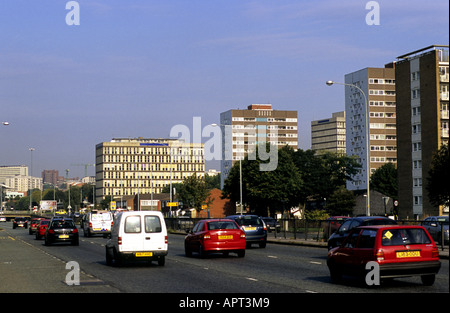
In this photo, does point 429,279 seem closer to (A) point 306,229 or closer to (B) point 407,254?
(B) point 407,254

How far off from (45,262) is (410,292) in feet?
51.3

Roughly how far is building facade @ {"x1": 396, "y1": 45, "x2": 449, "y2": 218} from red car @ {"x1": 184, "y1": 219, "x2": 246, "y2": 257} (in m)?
67.3

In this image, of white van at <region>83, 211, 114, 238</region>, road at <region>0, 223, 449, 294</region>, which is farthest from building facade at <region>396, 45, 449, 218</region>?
road at <region>0, 223, 449, 294</region>

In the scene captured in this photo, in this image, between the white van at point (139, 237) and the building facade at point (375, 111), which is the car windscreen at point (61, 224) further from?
the building facade at point (375, 111)

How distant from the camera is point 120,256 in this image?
21969mm

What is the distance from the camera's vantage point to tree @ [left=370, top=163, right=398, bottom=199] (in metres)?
123

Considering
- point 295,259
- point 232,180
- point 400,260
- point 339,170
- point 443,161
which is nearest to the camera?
point 400,260

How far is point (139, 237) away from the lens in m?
22.0

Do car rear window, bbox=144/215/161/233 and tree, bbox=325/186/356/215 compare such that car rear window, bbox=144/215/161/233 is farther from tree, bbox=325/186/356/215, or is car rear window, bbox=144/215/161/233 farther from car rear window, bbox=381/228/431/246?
tree, bbox=325/186/356/215

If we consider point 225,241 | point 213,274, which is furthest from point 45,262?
point 213,274

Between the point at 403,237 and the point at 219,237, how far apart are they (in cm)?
1177

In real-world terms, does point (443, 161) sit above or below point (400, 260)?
above
